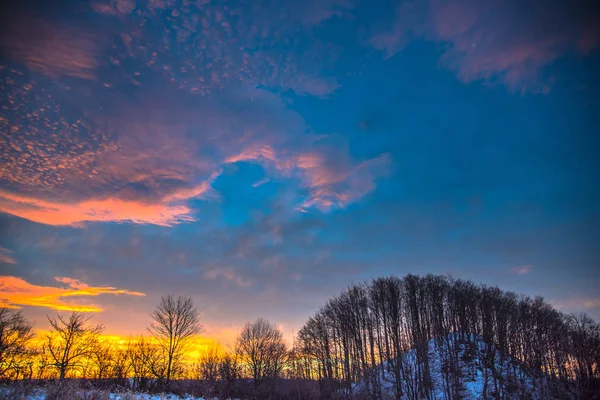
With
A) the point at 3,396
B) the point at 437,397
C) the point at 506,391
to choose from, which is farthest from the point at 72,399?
the point at 506,391

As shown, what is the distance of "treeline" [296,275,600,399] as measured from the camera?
57562 millimetres

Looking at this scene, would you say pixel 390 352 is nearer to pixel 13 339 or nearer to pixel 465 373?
pixel 465 373

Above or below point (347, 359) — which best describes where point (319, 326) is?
above

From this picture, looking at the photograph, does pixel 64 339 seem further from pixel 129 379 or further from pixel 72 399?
pixel 72 399

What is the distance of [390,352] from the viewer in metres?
61.2

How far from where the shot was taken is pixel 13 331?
148ft

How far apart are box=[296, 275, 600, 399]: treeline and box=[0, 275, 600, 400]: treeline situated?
0.67ft

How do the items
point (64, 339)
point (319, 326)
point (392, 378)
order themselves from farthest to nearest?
point (319, 326)
point (392, 378)
point (64, 339)

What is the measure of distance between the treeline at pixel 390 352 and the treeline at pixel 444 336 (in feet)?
0.67

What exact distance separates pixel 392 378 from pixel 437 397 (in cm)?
927

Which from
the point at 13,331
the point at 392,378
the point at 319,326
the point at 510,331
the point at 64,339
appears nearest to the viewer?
the point at 13,331

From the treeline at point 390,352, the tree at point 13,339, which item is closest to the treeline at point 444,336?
Result: the treeline at point 390,352

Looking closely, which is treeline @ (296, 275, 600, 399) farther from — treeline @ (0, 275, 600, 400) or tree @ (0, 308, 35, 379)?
tree @ (0, 308, 35, 379)

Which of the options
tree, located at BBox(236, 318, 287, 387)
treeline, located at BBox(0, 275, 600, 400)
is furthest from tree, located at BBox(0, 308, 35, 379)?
tree, located at BBox(236, 318, 287, 387)
